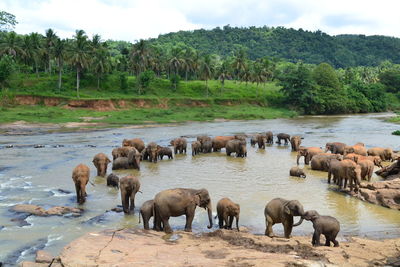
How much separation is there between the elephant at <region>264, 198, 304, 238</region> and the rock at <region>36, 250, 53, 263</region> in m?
5.65

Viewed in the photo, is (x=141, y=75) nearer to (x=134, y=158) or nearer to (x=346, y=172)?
(x=134, y=158)

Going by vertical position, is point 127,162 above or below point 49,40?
below

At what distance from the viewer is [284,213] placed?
11.4 m

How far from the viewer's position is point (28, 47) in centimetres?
7519

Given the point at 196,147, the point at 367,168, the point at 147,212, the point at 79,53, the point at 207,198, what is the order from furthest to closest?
the point at 79,53
the point at 196,147
the point at 367,168
the point at 207,198
the point at 147,212

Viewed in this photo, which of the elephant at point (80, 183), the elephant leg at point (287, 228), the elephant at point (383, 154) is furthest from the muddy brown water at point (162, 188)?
the elephant at point (383, 154)

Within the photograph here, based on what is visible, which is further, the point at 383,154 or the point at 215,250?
the point at 383,154

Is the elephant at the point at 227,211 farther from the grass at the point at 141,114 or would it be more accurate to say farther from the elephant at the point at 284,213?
the grass at the point at 141,114

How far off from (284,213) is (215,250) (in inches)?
101

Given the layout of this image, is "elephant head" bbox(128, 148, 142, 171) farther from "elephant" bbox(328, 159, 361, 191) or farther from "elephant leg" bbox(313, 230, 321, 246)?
"elephant leg" bbox(313, 230, 321, 246)

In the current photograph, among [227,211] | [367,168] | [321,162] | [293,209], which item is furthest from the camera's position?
[321,162]

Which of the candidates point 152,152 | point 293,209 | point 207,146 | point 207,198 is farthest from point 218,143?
point 293,209

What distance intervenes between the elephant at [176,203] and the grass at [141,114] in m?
41.3

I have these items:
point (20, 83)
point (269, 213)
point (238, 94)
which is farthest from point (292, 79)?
point (269, 213)
